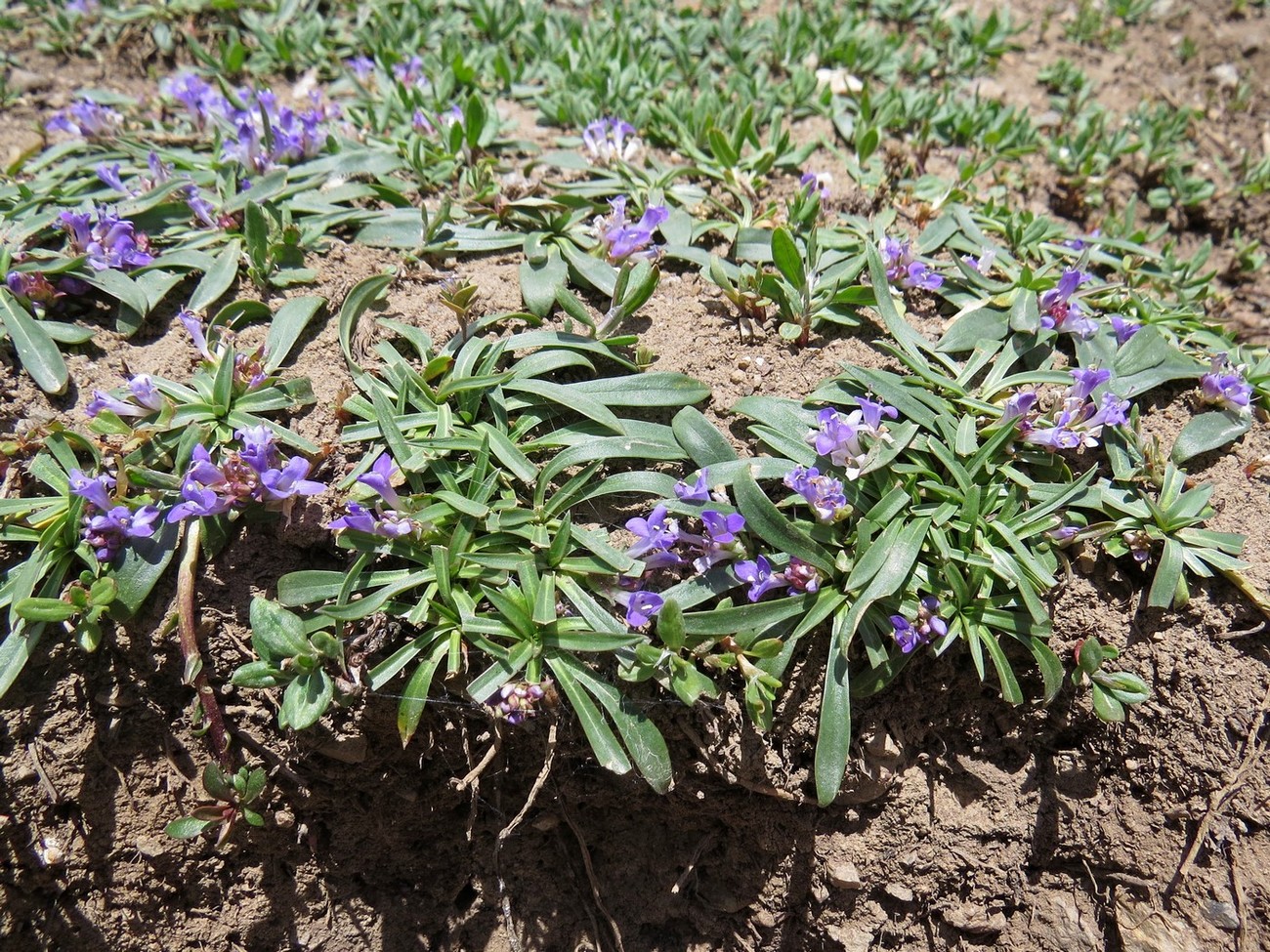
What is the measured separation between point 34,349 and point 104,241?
57 cm

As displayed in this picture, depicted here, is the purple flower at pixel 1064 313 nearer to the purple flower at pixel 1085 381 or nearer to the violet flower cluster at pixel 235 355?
the purple flower at pixel 1085 381

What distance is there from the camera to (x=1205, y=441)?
10.2 feet

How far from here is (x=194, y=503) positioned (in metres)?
2.64

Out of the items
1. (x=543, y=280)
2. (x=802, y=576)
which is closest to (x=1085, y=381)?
(x=802, y=576)

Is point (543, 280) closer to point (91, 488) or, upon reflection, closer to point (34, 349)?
point (91, 488)

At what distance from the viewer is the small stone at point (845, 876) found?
2.82 meters

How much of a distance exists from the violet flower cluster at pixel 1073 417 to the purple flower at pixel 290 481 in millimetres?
2302

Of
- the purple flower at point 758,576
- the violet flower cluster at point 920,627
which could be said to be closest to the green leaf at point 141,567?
the purple flower at point 758,576

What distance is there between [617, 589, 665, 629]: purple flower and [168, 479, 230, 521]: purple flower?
4.33 ft

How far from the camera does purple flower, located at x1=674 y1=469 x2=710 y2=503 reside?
2.70m

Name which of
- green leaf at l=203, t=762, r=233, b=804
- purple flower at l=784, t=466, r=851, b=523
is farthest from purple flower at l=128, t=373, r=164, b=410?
purple flower at l=784, t=466, r=851, b=523

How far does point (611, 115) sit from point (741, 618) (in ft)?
9.84

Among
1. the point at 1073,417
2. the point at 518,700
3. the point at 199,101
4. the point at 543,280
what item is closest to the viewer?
the point at 518,700

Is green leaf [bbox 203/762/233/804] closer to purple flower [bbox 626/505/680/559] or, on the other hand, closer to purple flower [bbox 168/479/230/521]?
purple flower [bbox 168/479/230/521]
